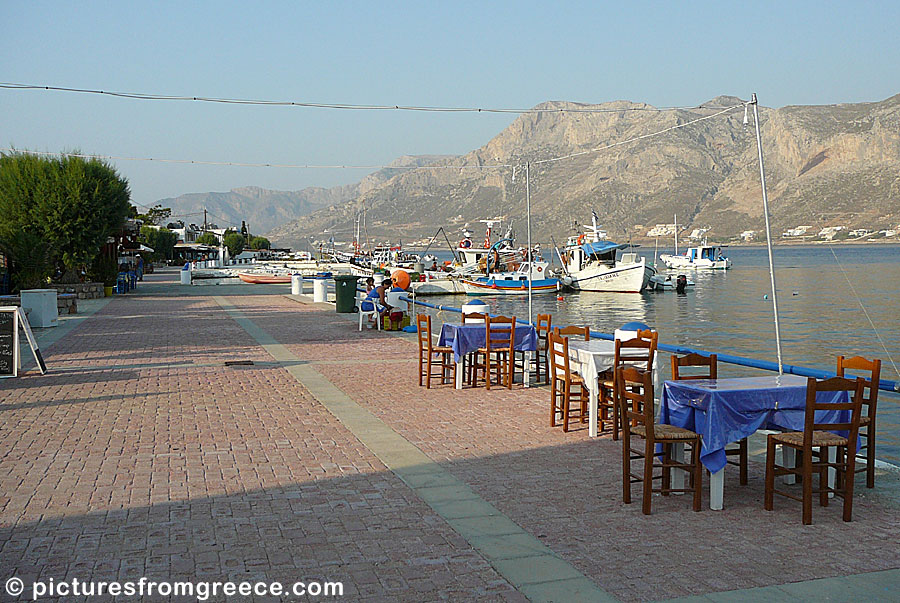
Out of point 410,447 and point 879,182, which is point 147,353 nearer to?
point 410,447

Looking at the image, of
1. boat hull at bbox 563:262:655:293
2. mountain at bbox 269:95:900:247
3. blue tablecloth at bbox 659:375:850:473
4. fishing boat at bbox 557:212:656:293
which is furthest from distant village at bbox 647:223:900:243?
blue tablecloth at bbox 659:375:850:473

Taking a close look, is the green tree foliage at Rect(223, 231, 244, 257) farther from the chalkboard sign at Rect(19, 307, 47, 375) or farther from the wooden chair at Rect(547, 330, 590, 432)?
the wooden chair at Rect(547, 330, 590, 432)

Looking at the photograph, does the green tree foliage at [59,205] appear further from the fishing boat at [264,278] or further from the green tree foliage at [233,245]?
the green tree foliage at [233,245]

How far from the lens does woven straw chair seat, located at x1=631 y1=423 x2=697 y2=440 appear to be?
6.32m

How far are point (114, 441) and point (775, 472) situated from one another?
6.22 m

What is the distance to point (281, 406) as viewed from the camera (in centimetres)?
1067

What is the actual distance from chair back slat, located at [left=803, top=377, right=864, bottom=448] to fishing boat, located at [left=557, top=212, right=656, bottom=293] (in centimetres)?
5654

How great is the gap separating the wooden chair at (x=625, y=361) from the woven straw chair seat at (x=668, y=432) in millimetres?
1674

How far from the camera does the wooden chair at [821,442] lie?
236 inches

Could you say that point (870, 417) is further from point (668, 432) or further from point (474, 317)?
point (474, 317)

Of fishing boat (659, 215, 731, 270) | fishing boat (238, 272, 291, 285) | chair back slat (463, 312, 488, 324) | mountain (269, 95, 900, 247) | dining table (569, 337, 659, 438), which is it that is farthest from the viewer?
mountain (269, 95, 900, 247)

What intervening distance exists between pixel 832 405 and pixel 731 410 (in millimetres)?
692

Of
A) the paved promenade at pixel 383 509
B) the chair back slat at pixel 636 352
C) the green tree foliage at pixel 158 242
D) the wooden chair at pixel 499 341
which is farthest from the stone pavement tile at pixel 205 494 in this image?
the green tree foliage at pixel 158 242

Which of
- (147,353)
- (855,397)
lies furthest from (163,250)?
(855,397)
